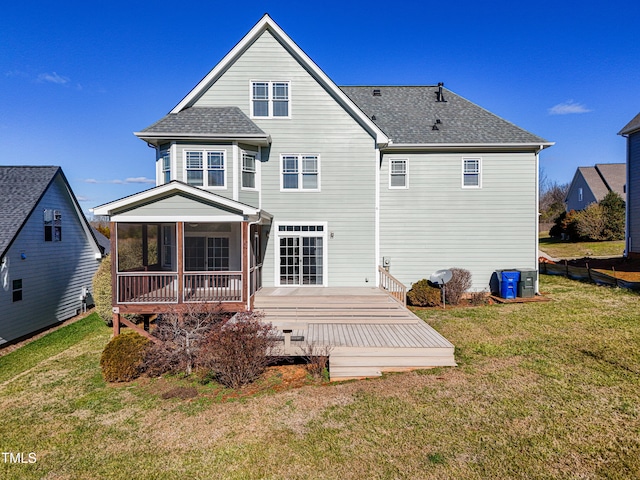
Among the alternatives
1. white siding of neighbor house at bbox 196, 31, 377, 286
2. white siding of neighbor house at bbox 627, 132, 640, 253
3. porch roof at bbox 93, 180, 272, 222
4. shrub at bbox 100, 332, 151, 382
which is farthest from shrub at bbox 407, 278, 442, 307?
white siding of neighbor house at bbox 627, 132, 640, 253

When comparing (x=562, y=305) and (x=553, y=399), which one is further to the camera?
(x=562, y=305)

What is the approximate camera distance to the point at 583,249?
29.1m

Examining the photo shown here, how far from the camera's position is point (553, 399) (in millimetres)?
6797

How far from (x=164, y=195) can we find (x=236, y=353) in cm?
556

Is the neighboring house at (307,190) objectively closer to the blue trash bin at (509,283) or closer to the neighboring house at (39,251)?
the blue trash bin at (509,283)

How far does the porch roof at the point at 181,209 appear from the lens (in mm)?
10961

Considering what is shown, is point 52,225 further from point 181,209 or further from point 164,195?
point 181,209

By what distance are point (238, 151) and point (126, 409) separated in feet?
29.4

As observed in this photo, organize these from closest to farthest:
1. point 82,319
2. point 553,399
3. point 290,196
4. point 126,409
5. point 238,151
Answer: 1. point 553,399
2. point 126,409
3. point 238,151
4. point 290,196
5. point 82,319

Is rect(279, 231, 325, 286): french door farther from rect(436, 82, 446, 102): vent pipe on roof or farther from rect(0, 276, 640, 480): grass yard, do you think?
rect(436, 82, 446, 102): vent pipe on roof

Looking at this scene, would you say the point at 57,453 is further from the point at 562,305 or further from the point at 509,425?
the point at 562,305

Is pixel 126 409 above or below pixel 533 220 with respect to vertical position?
below

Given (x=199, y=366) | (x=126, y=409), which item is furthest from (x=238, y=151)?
(x=126, y=409)

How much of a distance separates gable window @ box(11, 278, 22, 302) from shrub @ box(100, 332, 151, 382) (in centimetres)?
927
